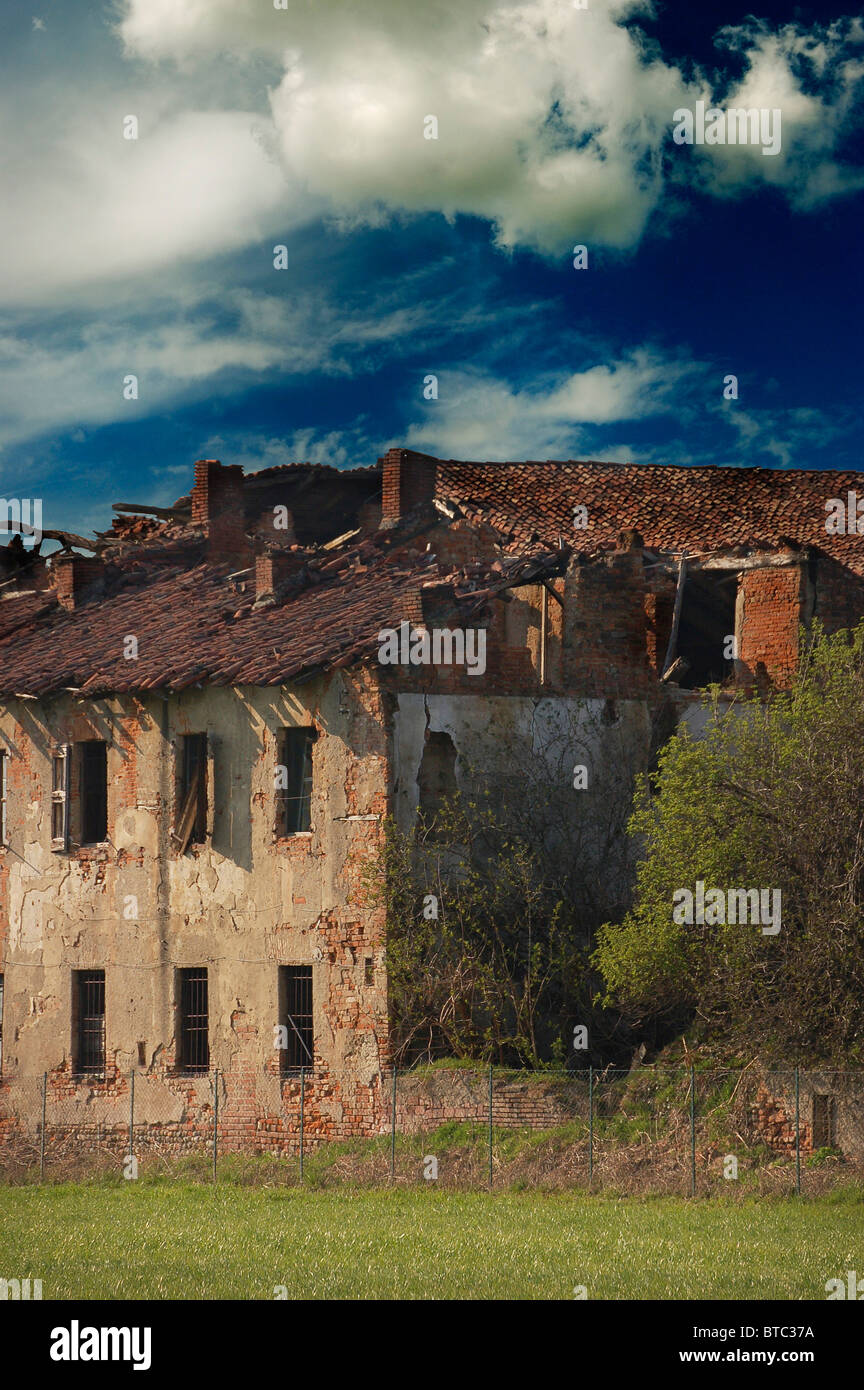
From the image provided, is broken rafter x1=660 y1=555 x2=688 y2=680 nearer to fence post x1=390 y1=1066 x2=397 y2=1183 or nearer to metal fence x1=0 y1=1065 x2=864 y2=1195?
metal fence x1=0 y1=1065 x2=864 y2=1195

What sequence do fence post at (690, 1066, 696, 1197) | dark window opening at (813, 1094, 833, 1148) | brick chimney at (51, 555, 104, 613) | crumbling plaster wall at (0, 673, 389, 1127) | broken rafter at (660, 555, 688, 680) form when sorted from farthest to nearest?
brick chimney at (51, 555, 104, 613) < broken rafter at (660, 555, 688, 680) < crumbling plaster wall at (0, 673, 389, 1127) < dark window opening at (813, 1094, 833, 1148) < fence post at (690, 1066, 696, 1197)

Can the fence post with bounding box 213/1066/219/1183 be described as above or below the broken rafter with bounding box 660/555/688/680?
below

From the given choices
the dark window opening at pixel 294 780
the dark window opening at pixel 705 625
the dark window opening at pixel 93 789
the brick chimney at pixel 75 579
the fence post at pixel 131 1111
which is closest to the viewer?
the fence post at pixel 131 1111

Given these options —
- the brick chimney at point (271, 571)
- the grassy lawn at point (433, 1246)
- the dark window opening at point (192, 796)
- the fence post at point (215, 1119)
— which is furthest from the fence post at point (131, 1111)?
the brick chimney at point (271, 571)

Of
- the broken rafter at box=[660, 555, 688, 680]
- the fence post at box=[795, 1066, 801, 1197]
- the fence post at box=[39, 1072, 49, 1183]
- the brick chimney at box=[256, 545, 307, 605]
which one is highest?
the brick chimney at box=[256, 545, 307, 605]

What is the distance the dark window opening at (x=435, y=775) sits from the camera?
22.7 meters

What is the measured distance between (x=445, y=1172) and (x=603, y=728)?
7.17 metres

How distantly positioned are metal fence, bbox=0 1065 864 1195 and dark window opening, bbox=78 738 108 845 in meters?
3.73

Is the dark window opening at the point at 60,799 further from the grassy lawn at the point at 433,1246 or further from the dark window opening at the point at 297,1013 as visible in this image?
the grassy lawn at the point at 433,1246

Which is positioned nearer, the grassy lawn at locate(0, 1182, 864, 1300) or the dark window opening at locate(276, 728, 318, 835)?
the grassy lawn at locate(0, 1182, 864, 1300)

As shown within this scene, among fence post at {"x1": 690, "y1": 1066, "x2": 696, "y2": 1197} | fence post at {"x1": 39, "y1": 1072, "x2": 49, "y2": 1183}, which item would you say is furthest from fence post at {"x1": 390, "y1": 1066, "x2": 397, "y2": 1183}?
fence post at {"x1": 39, "y1": 1072, "x2": 49, "y2": 1183}

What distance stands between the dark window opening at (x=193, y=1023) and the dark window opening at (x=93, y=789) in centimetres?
294

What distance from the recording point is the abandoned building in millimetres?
22562
